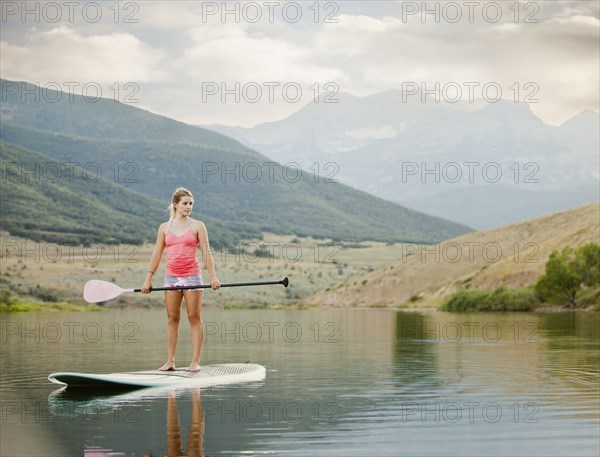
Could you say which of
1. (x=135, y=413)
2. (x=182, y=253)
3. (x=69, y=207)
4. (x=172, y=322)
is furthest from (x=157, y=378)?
(x=69, y=207)

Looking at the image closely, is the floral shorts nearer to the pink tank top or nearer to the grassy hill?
the pink tank top

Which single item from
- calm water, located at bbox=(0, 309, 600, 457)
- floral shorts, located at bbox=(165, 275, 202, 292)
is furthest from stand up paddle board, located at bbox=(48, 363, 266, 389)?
floral shorts, located at bbox=(165, 275, 202, 292)

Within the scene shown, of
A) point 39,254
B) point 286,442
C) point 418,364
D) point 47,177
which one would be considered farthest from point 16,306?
point 47,177

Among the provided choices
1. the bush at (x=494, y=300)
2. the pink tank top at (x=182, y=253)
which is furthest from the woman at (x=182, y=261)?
the bush at (x=494, y=300)

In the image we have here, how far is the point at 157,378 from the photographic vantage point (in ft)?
53.7

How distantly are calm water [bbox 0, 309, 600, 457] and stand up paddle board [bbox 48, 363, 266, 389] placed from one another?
0.88 ft

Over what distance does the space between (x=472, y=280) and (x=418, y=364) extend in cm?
7369

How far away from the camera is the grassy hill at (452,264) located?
320ft

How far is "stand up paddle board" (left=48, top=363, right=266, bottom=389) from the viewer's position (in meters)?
16.0

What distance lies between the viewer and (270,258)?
151125 mm

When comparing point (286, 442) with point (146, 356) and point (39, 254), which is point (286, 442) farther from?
point (39, 254)

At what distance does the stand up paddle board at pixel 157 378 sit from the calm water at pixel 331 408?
0.88 ft

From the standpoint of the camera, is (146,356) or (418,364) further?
(146,356)

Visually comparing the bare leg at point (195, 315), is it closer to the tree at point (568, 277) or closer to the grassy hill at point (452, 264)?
the tree at point (568, 277)
